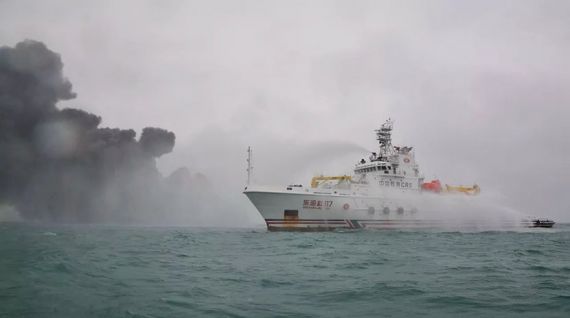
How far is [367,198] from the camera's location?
53.2 meters

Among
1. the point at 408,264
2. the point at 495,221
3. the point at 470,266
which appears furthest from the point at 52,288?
the point at 495,221

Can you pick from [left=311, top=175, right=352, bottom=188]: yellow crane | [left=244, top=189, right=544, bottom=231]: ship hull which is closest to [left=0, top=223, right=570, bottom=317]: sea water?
[left=244, top=189, right=544, bottom=231]: ship hull

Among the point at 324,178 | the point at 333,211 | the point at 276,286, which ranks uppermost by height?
the point at 324,178

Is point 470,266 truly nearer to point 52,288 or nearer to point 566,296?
point 566,296

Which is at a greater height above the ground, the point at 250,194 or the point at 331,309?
the point at 250,194

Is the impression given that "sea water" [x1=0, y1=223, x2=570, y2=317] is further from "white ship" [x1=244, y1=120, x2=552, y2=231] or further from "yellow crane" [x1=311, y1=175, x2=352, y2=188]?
"yellow crane" [x1=311, y1=175, x2=352, y2=188]

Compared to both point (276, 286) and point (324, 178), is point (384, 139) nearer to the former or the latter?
point (324, 178)

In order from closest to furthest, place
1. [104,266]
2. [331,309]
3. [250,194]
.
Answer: [331,309] → [104,266] → [250,194]

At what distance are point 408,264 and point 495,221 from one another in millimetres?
50718

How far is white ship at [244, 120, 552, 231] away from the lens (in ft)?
160

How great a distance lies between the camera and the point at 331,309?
10438mm

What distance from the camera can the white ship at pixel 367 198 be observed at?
4884 cm

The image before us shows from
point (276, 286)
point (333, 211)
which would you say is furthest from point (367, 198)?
point (276, 286)

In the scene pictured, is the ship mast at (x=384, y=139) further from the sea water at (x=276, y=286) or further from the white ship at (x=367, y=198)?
the sea water at (x=276, y=286)
